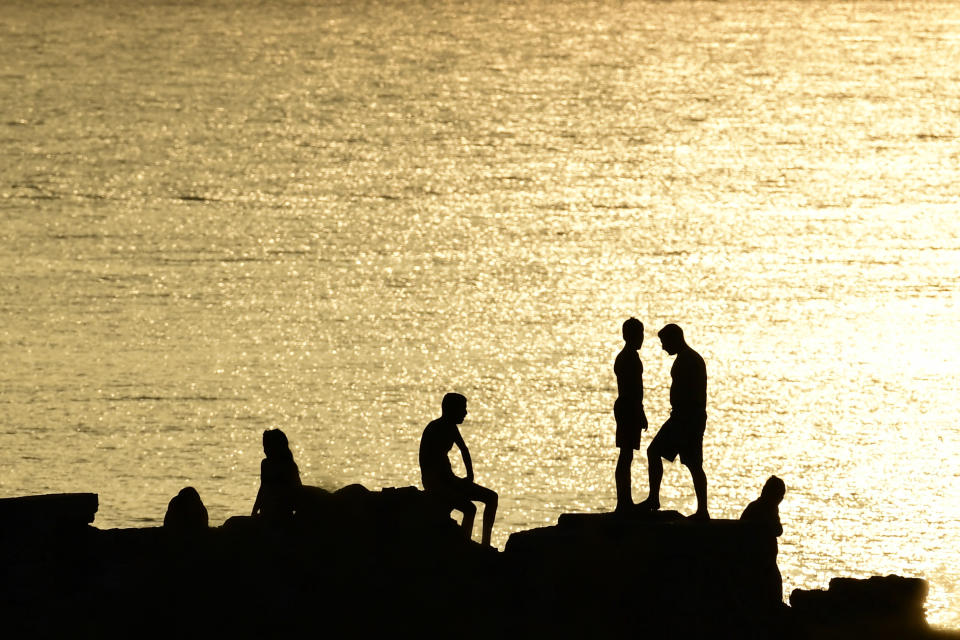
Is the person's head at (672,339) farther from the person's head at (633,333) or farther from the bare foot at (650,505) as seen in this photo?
the bare foot at (650,505)

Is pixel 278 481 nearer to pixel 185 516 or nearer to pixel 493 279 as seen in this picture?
pixel 185 516

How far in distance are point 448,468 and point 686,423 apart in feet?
9.74

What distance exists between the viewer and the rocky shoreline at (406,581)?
23.3m

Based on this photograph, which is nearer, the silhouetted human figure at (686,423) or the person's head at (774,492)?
the silhouetted human figure at (686,423)

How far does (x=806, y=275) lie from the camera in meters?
80.4

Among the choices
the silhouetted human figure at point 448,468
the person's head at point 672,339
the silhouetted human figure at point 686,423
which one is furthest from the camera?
the silhouetted human figure at point 448,468

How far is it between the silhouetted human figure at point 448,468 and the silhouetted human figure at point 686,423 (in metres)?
2.08

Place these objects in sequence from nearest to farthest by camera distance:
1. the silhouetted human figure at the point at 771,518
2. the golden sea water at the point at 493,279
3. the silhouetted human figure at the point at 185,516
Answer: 1. the silhouetted human figure at the point at 771,518
2. the silhouetted human figure at the point at 185,516
3. the golden sea water at the point at 493,279

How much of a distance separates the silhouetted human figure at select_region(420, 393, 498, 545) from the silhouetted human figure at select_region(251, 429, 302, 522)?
64.5 inches

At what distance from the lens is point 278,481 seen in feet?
78.4

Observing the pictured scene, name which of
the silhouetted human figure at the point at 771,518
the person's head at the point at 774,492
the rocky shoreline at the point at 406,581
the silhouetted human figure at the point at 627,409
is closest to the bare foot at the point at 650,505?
the rocky shoreline at the point at 406,581

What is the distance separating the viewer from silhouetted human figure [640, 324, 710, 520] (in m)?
22.8

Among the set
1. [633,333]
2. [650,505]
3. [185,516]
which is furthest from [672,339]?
[185,516]

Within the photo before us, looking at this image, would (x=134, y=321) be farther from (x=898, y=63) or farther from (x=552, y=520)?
(x=898, y=63)
